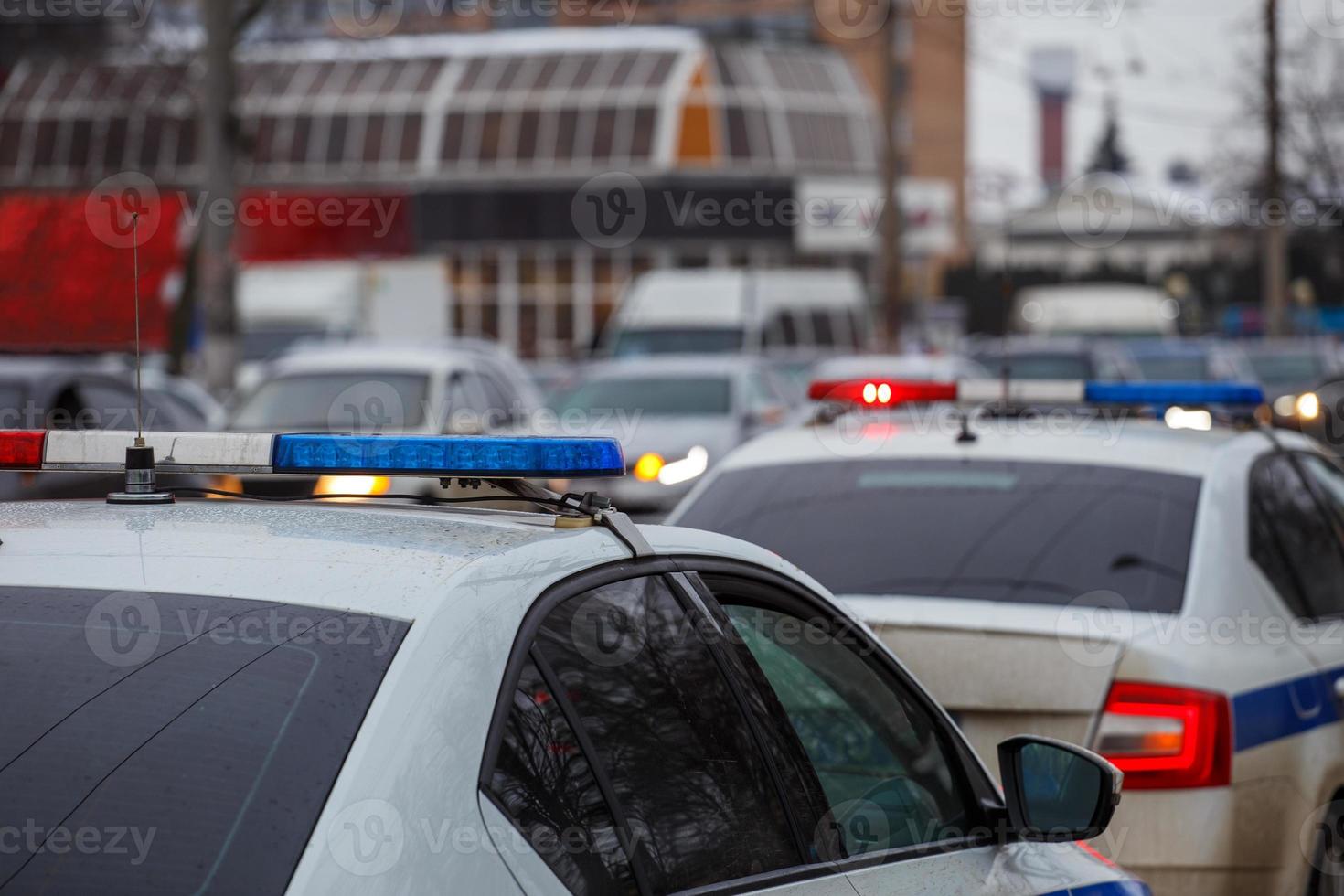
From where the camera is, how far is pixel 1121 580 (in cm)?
493

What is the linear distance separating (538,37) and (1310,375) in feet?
117

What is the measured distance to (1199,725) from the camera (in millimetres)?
4449

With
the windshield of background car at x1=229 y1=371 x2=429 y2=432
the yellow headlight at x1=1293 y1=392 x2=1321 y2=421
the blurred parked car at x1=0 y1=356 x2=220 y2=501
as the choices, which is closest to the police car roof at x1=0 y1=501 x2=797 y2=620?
the yellow headlight at x1=1293 y1=392 x2=1321 y2=421

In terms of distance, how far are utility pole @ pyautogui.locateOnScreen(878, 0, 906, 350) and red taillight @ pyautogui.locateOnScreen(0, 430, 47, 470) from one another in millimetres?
26432

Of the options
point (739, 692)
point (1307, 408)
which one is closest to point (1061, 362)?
point (1307, 408)

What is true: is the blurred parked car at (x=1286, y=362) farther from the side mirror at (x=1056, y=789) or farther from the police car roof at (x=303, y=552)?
the police car roof at (x=303, y=552)

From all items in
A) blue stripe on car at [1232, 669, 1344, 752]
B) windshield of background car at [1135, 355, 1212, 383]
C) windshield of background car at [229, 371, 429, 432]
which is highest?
blue stripe on car at [1232, 669, 1344, 752]

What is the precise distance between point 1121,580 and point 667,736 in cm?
260

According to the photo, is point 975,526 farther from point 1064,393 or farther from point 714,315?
point 714,315

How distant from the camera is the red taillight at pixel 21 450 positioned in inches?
112

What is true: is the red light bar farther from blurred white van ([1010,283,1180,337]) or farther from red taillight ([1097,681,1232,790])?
blurred white van ([1010,283,1180,337])

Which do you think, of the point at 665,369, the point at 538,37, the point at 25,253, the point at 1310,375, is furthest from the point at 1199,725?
the point at 538,37

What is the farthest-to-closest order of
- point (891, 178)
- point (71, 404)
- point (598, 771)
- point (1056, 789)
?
1. point (891, 178)
2. point (71, 404)
3. point (1056, 789)
4. point (598, 771)

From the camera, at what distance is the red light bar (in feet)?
19.4
